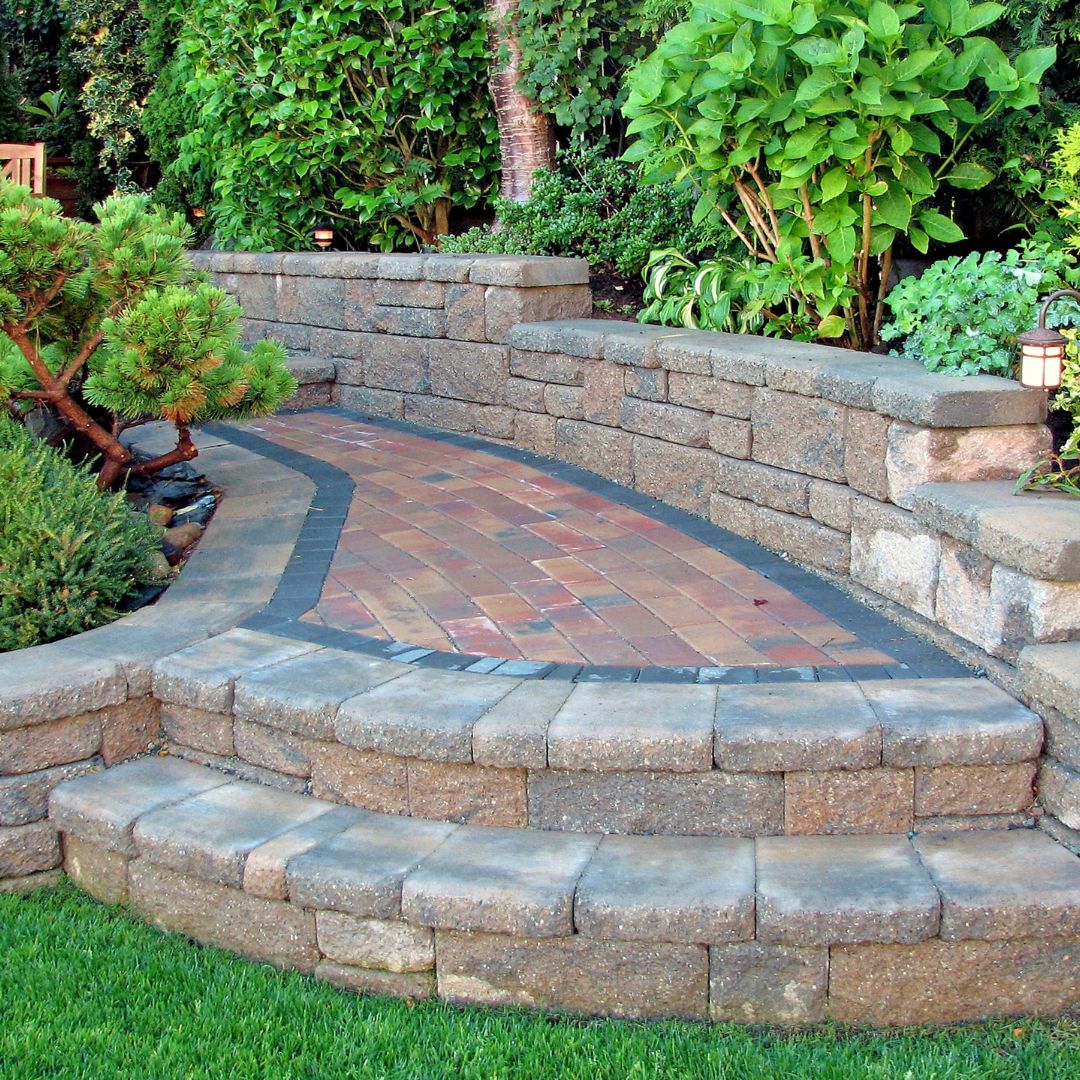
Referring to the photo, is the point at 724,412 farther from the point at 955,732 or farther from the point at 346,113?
the point at 346,113

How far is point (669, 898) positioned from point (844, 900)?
37 cm

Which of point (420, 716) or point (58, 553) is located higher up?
point (58, 553)

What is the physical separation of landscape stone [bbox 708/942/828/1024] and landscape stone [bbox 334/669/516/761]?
0.76 meters

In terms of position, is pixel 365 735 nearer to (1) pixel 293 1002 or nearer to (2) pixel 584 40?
(1) pixel 293 1002

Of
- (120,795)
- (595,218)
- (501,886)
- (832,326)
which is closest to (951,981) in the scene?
(501,886)

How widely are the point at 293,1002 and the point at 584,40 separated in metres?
5.08

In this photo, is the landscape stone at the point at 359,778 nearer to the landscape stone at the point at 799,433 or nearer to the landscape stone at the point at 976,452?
the landscape stone at the point at 976,452

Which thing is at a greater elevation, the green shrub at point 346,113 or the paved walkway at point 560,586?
the green shrub at point 346,113

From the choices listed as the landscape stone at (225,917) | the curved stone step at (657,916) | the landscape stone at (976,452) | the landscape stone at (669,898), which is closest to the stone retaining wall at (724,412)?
the landscape stone at (976,452)

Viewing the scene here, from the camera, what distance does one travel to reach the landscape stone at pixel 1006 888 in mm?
2703

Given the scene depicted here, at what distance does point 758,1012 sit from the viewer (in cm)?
279

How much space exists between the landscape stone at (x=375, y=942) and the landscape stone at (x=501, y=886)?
0.21ft

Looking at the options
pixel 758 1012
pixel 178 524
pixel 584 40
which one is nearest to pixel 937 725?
pixel 758 1012

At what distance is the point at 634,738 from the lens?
117 inches
